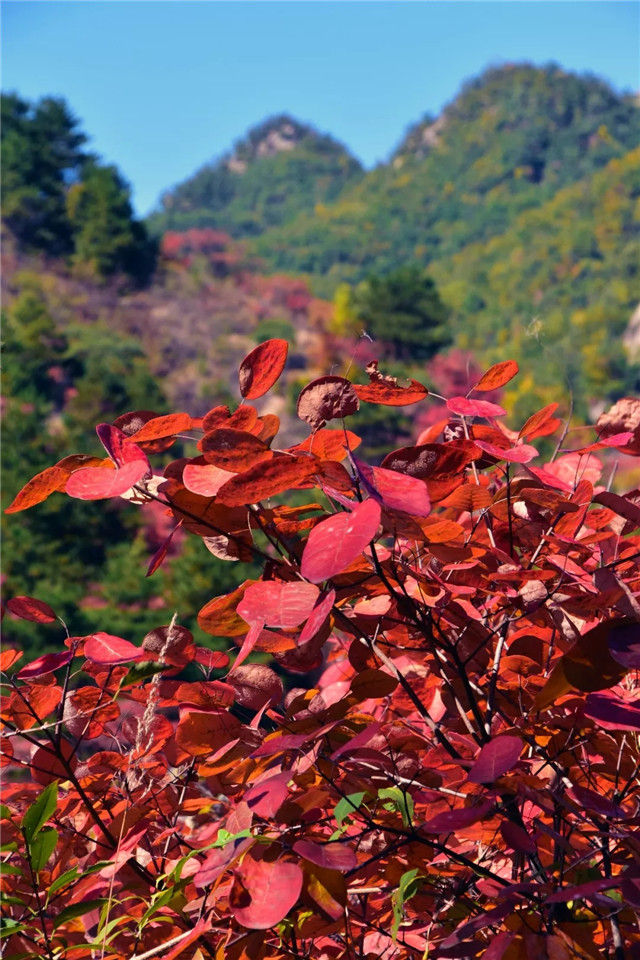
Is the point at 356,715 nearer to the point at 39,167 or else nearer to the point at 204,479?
the point at 204,479

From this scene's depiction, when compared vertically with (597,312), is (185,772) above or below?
above

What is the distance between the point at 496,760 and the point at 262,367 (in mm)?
223

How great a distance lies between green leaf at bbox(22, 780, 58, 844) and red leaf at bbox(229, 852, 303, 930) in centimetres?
12

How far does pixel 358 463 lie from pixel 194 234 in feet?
91.7

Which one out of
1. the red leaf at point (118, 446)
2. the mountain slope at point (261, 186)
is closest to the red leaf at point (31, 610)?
the red leaf at point (118, 446)

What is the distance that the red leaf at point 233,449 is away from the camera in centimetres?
36

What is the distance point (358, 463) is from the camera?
1.18 ft

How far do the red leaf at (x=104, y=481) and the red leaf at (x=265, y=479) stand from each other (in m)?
0.04

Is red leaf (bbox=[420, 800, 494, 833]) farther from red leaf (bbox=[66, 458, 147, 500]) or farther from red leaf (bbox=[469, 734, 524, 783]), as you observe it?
red leaf (bbox=[66, 458, 147, 500])

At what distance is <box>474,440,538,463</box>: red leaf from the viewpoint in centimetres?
46

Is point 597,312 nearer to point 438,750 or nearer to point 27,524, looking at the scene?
point 27,524

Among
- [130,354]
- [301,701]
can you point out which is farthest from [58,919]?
[130,354]

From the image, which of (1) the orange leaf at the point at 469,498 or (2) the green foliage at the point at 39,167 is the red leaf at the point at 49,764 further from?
(2) the green foliage at the point at 39,167

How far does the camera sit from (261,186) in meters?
40.9
